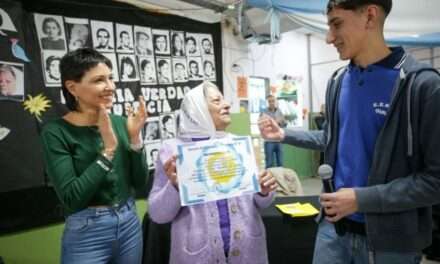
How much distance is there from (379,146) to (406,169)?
0.35 ft

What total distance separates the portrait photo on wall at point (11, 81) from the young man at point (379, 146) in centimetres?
249

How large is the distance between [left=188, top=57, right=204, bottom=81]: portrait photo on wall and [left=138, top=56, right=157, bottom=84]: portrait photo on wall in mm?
503

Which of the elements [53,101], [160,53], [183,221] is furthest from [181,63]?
[183,221]

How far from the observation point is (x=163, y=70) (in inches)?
144

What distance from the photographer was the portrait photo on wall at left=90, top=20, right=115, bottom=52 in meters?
3.10

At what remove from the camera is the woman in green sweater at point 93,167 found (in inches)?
53.1

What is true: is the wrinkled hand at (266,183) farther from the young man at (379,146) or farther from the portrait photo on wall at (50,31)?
the portrait photo on wall at (50,31)

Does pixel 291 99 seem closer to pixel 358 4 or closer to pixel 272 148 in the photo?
pixel 272 148

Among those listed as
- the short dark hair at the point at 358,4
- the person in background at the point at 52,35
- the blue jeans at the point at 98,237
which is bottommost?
the blue jeans at the point at 98,237

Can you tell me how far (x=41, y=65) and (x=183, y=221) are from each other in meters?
2.15

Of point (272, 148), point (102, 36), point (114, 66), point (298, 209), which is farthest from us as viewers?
point (272, 148)

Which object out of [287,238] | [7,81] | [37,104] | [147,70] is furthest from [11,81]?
[287,238]

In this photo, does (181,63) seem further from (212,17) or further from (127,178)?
(127,178)

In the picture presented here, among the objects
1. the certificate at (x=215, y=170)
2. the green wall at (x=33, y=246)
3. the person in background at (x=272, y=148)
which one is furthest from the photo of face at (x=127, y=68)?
the person in background at (x=272, y=148)
